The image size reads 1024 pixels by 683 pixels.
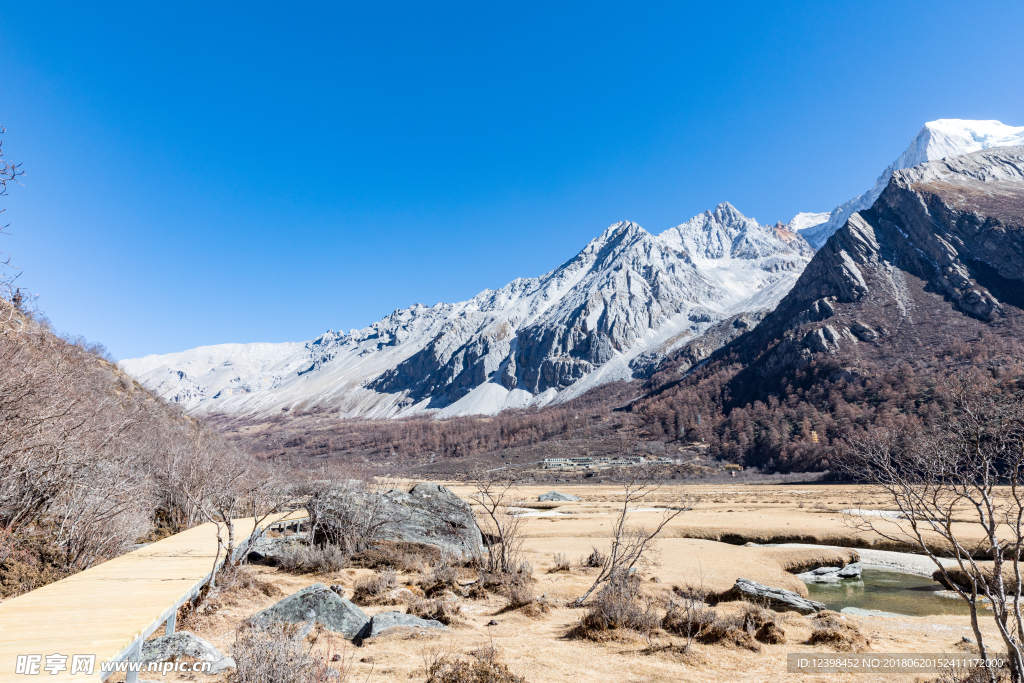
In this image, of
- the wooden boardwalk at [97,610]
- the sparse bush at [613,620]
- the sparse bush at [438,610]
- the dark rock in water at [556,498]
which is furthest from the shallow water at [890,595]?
the dark rock in water at [556,498]

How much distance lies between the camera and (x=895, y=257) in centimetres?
11588

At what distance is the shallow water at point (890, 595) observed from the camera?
14.4 m

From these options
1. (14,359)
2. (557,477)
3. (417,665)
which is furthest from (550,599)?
(557,477)

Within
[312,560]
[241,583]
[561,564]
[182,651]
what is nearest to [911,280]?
[561,564]

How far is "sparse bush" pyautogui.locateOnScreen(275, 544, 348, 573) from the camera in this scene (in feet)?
50.2

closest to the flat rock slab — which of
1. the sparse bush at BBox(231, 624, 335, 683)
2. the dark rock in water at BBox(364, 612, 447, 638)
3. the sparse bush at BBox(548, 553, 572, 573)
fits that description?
the sparse bush at BBox(548, 553, 572, 573)

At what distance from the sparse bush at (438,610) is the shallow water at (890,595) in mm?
11709

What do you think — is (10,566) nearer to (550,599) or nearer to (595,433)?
(550,599)

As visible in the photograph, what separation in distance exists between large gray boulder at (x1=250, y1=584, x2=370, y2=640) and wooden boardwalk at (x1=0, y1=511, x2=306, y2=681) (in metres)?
1.54

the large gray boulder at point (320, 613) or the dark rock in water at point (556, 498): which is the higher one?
the large gray boulder at point (320, 613)

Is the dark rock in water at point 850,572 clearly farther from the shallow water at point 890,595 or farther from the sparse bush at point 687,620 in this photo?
the sparse bush at point 687,620

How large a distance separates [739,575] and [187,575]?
16.1 meters

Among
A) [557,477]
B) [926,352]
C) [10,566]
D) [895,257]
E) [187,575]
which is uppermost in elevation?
[895,257]

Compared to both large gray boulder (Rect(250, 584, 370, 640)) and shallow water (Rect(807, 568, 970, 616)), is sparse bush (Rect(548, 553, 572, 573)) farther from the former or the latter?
large gray boulder (Rect(250, 584, 370, 640))
